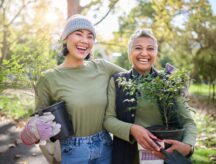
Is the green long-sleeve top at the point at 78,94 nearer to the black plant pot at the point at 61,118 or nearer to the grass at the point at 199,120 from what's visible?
the black plant pot at the point at 61,118

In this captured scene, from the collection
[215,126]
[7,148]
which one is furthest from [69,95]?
[215,126]

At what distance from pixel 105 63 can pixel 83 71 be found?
0.27m

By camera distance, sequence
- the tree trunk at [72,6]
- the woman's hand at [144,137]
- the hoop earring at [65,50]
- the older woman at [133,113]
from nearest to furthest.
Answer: the woman's hand at [144,137] < the older woman at [133,113] < the hoop earring at [65,50] < the tree trunk at [72,6]

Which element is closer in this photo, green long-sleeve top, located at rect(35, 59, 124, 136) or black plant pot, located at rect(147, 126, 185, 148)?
black plant pot, located at rect(147, 126, 185, 148)

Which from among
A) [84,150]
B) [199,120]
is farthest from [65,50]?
[199,120]

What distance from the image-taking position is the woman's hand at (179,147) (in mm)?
2344

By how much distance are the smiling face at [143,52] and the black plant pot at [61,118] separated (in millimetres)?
638

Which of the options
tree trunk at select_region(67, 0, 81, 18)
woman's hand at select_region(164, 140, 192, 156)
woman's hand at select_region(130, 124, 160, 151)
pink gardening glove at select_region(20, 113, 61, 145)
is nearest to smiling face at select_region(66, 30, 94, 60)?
pink gardening glove at select_region(20, 113, 61, 145)

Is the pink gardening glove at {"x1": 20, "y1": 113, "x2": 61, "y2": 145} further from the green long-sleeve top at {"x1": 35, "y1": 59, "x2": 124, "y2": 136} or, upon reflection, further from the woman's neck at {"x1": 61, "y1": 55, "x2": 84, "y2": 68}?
the woman's neck at {"x1": 61, "y1": 55, "x2": 84, "y2": 68}

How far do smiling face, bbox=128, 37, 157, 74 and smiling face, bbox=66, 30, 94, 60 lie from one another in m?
Answer: 0.36

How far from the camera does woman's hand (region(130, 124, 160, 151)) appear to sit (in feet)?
7.65

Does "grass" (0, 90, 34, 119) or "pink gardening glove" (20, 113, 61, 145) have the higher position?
"pink gardening glove" (20, 113, 61, 145)

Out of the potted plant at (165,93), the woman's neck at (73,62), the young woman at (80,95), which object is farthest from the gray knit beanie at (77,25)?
the potted plant at (165,93)

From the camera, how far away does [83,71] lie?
2.79 metres
